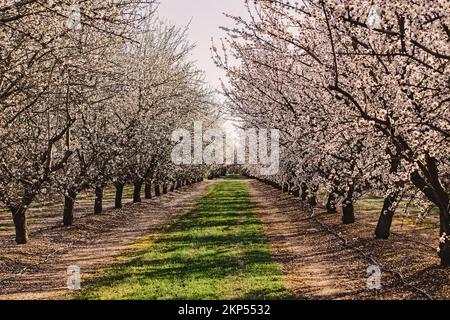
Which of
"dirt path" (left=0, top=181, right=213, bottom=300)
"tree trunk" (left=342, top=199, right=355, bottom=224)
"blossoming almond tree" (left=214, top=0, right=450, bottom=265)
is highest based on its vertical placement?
"blossoming almond tree" (left=214, top=0, right=450, bottom=265)

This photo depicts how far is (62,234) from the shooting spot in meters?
23.5

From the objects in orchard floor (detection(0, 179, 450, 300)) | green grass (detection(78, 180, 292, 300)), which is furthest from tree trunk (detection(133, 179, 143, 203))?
green grass (detection(78, 180, 292, 300))

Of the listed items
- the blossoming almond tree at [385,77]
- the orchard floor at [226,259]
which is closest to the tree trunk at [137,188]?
the orchard floor at [226,259]

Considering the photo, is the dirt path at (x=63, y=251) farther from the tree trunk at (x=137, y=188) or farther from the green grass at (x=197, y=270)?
the tree trunk at (x=137, y=188)

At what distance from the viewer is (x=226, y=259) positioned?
17.3 meters

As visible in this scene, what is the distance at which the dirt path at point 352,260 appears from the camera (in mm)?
13109

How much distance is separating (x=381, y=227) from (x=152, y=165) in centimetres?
A: 2336

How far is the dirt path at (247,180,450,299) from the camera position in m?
13.1

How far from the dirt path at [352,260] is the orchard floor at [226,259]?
3 cm

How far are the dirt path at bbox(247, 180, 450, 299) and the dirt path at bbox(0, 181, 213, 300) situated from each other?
6.12 m

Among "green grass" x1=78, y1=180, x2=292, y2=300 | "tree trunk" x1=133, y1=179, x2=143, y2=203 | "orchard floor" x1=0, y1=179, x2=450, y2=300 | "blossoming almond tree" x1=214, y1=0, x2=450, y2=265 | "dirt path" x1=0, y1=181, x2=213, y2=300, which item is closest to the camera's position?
"blossoming almond tree" x1=214, y1=0, x2=450, y2=265

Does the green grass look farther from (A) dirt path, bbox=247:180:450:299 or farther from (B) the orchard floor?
(A) dirt path, bbox=247:180:450:299

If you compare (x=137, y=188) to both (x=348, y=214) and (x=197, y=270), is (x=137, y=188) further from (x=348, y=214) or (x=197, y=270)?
(x=197, y=270)
